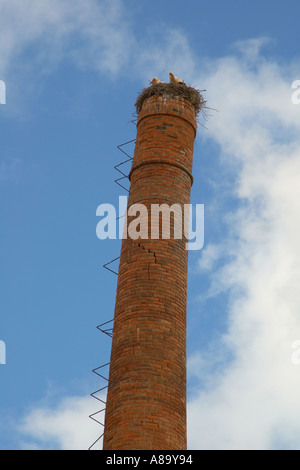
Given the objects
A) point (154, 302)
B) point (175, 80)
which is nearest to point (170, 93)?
point (175, 80)

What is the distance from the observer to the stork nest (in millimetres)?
15141

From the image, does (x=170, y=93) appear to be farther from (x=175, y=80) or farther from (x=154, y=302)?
(x=154, y=302)

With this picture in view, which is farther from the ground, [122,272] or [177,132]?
[177,132]

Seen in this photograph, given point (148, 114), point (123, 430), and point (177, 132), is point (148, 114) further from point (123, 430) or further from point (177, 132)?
point (123, 430)

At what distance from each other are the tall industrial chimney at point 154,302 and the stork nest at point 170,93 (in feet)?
0.06

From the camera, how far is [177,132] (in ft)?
48.5

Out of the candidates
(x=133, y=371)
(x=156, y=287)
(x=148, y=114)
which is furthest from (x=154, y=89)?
(x=133, y=371)

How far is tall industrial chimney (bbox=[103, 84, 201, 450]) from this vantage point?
11727mm

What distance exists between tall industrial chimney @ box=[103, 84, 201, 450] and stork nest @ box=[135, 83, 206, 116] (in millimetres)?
18

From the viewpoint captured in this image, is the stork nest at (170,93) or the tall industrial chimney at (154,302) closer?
the tall industrial chimney at (154,302)

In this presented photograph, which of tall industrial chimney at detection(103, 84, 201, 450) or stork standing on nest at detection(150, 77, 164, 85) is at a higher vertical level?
stork standing on nest at detection(150, 77, 164, 85)

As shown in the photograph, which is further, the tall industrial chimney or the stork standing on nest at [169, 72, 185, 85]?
the stork standing on nest at [169, 72, 185, 85]

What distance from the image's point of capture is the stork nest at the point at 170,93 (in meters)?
15.1
